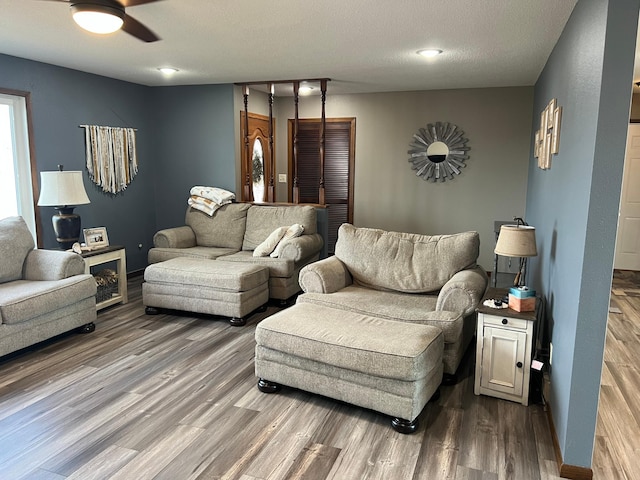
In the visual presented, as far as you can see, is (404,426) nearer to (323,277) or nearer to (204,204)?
(323,277)

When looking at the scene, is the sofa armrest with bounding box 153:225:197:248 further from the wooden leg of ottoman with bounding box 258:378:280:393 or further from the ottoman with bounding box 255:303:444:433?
the wooden leg of ottoman with bounding box 258:378:280:393

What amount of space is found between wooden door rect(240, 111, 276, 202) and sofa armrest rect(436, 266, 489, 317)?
3.36 meters

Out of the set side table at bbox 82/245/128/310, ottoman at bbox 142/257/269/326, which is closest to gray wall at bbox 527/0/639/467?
ottoman at bbox 142/257/269/326

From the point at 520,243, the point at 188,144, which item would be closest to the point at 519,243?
the point at 520,243


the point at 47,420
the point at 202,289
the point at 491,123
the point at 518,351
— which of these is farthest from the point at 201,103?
the point at 518,351

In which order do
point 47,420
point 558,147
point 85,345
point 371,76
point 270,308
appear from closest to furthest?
point 47,420
point 558,147
point 85,345
point 270,308
point 371,76

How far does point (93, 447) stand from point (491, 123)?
569cm

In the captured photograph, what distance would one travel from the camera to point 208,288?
13.7 ft

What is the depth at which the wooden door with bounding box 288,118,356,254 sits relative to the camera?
6.80 meters

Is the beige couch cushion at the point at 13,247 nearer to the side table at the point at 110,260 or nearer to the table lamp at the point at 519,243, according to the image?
the side table at the point at 110,260

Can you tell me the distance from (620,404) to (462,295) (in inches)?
45.9

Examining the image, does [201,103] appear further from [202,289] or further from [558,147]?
[558,147]

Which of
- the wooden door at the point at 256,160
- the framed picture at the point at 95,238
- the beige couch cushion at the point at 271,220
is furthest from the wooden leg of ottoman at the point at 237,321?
the wooden door at the point at 256,160

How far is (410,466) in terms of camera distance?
87.5 inches
